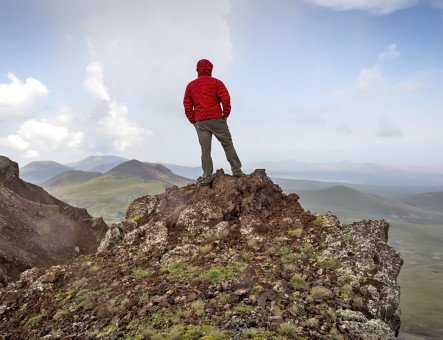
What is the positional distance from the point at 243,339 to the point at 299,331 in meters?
1.75

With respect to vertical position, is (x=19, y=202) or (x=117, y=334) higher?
(x=19, y=202)

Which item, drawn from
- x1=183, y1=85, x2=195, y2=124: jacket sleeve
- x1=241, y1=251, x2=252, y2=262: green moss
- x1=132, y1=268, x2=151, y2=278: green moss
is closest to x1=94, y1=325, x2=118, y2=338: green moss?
x1=132, y1=268, x2=151, y2=278: green moss

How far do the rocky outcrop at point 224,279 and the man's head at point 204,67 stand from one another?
590cm

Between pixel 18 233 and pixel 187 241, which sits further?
pixel 18 233

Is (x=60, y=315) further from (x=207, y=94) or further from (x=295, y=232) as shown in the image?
(x=207, y=94)

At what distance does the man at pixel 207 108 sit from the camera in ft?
62.4

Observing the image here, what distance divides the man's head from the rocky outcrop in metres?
5.90

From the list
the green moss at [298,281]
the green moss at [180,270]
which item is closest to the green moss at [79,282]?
the green moss at [180,270]

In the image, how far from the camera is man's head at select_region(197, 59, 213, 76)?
1909 centimetres

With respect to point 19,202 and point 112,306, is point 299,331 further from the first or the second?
point 19,202

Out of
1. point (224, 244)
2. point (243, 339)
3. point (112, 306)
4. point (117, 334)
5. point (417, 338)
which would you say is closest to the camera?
point (243, 339)

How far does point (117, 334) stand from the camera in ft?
37.7

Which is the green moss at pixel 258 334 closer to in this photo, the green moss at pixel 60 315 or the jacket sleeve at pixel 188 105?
the green moss at pixel 60 315

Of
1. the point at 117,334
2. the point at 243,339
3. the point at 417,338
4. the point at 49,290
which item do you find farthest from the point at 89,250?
the point at 417,338
